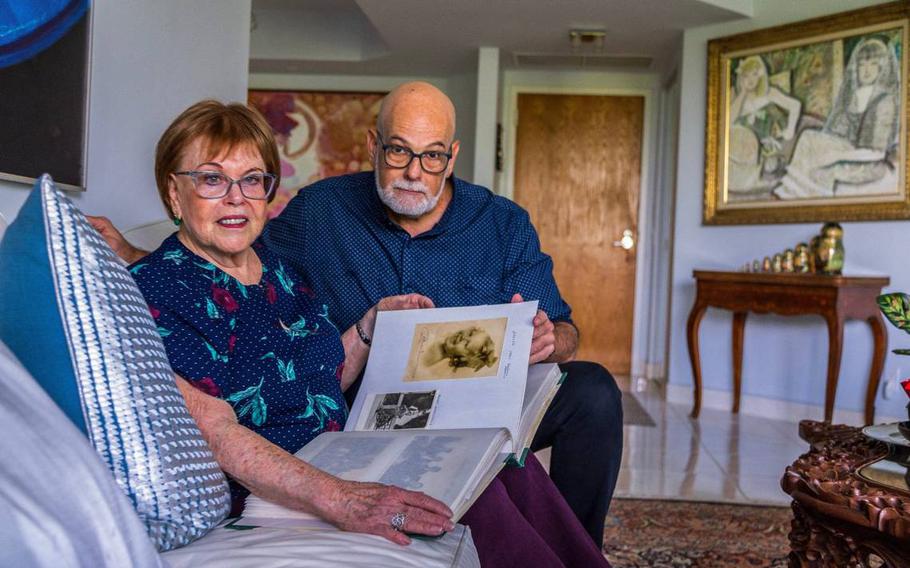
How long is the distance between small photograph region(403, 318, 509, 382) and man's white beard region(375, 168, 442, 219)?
1.51ft

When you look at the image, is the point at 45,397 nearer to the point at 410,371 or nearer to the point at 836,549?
the point at 410,371

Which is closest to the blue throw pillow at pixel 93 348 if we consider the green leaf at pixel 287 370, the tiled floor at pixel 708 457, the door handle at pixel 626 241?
the green leaf at pixel 287 370

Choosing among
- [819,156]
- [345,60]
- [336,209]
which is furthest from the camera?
[345,60]

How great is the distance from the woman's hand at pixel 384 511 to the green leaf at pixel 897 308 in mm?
831

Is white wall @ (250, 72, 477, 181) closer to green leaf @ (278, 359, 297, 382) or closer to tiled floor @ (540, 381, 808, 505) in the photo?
tiled floor @ (540, 381, 808, 505)

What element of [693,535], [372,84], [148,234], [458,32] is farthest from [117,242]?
[372,84]

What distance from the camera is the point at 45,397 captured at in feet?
2.27

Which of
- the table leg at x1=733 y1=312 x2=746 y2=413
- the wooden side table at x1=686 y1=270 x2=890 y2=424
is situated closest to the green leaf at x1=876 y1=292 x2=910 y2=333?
the wooden side table at x1=686 y1=270 x2=890 y2=424

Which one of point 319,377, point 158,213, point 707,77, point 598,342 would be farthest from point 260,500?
point 598,342

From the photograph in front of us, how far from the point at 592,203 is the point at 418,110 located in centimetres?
491

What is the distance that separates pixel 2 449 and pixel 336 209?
1348 mm

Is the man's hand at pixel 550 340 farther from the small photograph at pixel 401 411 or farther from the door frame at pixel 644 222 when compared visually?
the door frame at pixel 644 222

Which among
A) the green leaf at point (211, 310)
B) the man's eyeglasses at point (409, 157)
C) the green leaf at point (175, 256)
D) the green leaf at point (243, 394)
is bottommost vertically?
the green leaf at point (243, 394)

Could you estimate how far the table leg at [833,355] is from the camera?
402 cm
